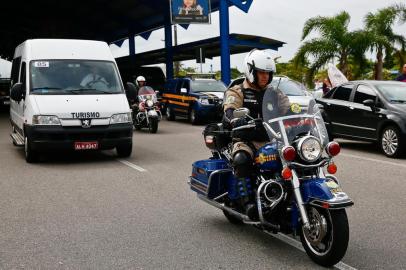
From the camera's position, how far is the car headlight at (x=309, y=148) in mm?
4621

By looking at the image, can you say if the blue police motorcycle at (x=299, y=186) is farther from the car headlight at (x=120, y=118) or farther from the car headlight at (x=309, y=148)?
the car headlight at (x=120, y=118)

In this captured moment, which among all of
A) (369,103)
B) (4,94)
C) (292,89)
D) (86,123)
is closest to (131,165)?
(86,123)

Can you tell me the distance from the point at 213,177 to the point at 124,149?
595cm

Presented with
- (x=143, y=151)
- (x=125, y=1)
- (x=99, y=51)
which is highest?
(x=125, y=1)

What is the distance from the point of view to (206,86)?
2153 centimetres

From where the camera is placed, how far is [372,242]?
5379 mm

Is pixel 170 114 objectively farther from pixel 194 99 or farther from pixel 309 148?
pixel 309 148

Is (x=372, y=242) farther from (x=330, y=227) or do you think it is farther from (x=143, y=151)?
(x=143, y=151)

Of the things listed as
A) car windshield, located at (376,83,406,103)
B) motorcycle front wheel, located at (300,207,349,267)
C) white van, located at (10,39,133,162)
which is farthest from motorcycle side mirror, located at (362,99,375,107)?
motorcycle front wheel, located at (300,207,349,267)

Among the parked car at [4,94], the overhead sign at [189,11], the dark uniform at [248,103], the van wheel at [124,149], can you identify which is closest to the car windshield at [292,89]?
the van wheel at [124,149]

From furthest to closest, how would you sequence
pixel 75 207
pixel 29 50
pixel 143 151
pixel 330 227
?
pixel 143 151
pixel 29 50
pixel 75 207
pixel 330 227

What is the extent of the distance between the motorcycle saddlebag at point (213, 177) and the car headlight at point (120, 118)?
5.04 meters

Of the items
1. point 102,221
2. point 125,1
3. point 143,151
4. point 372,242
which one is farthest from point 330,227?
point 125,1

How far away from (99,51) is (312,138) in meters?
8.33
